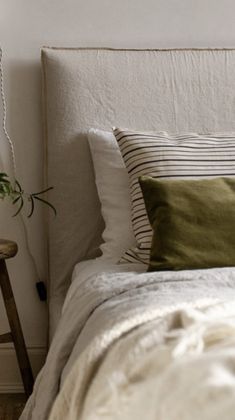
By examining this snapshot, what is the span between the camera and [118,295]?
49.7 inches

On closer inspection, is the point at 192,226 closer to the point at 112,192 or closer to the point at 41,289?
the point at 112,192

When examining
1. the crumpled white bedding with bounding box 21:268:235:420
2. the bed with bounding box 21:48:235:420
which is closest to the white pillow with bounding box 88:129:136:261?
the bed with bounding box 21:48:235:420

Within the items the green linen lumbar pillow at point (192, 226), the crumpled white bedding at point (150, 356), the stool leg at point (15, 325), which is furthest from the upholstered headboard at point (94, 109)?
the crumpled white bedding at point (150, 356)

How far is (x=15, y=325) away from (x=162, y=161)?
0.66 meters

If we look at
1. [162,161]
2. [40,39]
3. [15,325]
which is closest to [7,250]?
[15,325]

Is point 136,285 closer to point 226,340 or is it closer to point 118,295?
point 118,295

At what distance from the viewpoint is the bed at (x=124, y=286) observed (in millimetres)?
844

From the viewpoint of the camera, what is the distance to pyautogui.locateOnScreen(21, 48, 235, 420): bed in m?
0.84

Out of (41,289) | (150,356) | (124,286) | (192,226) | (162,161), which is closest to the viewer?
(150,356)

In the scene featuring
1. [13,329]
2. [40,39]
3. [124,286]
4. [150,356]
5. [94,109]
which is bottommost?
[13,329]

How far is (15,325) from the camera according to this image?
1.91 m

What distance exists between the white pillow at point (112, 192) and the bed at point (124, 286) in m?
0.04

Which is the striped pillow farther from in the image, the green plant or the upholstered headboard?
the green plant

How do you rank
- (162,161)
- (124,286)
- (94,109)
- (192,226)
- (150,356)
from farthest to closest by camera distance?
(94,109), (162,161), (192,226), (124,286), (150,356)
